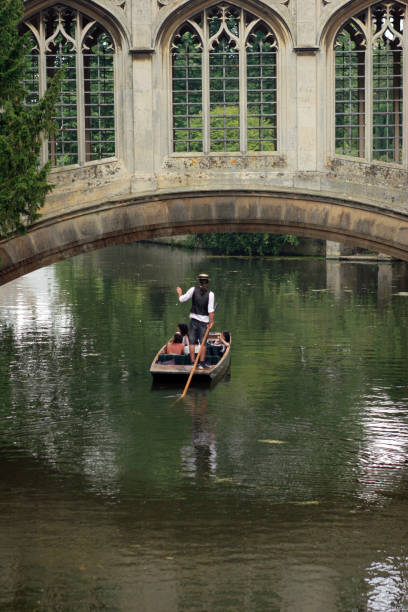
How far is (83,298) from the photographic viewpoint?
34500 millimetres

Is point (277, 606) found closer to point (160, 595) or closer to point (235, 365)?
point (160, 595)

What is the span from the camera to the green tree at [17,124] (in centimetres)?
1544

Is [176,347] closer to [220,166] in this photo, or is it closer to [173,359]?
[173,359]

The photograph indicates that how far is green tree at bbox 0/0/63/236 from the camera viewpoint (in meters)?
15.4

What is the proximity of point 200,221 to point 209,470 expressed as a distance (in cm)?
480

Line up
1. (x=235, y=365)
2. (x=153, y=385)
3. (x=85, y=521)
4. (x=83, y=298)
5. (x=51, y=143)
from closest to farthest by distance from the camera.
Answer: (x=85, y=521) < (x=51, y=143) < (x=153, y=385) < (x=235, y=365) < (x=83, y=298)

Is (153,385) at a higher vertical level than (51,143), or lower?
lower

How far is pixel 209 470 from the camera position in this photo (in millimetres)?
14023

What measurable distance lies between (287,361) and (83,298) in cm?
1333

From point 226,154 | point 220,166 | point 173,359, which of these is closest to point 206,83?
point 226,154

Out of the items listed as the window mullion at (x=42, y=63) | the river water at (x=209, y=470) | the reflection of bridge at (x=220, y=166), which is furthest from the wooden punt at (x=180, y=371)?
the window mullion at (x=42, y=63)

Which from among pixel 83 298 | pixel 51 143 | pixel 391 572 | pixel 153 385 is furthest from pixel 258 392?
pixel 83 298

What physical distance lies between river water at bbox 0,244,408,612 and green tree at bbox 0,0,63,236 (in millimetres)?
3238

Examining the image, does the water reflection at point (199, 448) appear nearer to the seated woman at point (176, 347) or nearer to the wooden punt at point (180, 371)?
the wooden punt at point (180, 371)
